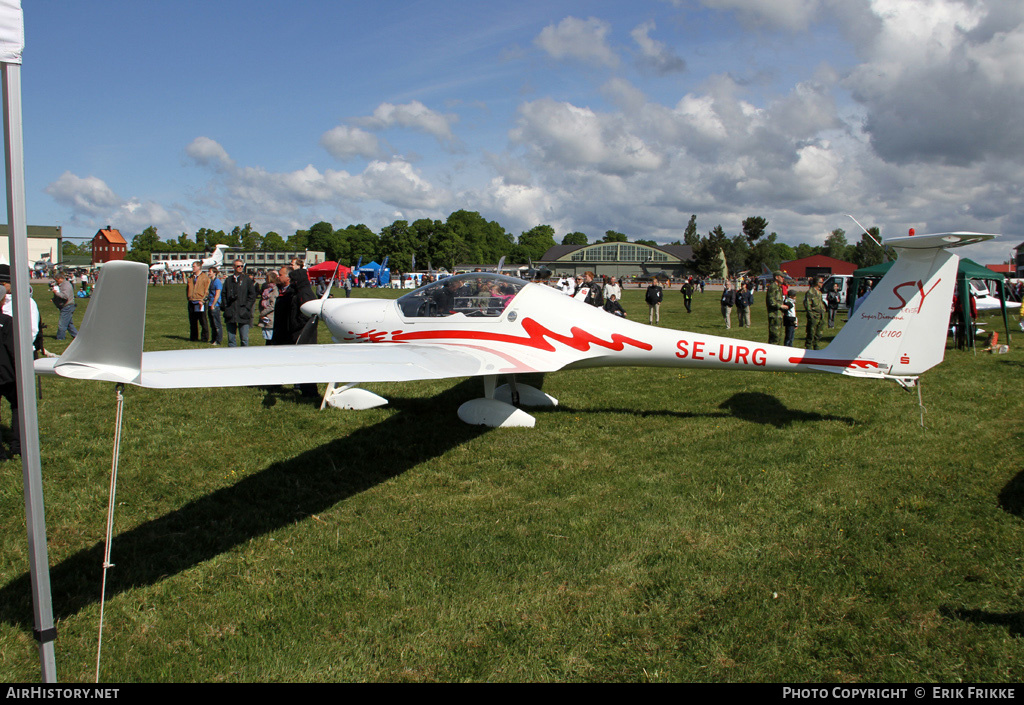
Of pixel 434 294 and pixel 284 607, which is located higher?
pixel 434 294

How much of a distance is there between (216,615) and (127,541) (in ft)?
4.39

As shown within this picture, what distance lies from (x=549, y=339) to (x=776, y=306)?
27.6ft

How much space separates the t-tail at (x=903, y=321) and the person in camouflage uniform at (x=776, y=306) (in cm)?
677

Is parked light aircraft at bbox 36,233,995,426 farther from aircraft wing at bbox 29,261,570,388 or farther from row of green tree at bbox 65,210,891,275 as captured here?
row of green tree at bbox 65,210,891,275

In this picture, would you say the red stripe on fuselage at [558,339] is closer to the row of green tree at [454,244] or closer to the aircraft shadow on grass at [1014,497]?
the aircraft shadow on grass at [1014,497]

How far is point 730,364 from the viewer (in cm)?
717

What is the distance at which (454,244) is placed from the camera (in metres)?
104

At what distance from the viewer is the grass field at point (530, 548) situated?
3.16 m

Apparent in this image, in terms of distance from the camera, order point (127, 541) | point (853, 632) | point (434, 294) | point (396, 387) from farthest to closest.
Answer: point (396, 387), point (434, 294), point (127, 541), point (853, 632)

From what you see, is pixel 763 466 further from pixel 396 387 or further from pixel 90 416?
pixel 90 416

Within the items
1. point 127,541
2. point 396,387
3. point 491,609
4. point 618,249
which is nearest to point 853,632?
point 491,609

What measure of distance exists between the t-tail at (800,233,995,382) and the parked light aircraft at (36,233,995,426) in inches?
0.4

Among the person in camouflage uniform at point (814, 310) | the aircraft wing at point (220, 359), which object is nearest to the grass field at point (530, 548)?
the aircraft wing at point (220, 359)

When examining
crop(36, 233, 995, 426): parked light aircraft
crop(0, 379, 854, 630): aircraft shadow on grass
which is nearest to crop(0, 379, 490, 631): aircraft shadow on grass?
crop(0, 379, 854, 630): aircraft shadow on grass
